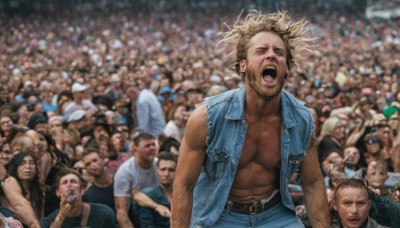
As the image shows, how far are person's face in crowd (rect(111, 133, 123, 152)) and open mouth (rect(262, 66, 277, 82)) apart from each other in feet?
19.4

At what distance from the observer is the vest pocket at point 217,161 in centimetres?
462

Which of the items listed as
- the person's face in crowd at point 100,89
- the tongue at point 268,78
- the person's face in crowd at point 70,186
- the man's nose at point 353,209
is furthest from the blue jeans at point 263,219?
the person's face in crowd at point 100,89

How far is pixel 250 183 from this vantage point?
4.74m

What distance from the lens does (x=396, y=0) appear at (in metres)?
46.7

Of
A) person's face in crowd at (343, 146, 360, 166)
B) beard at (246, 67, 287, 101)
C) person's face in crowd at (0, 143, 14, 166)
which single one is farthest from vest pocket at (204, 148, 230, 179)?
person's face in crowd at (343, 146, 360, 166)

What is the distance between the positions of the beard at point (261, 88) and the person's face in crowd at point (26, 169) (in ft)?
12.1

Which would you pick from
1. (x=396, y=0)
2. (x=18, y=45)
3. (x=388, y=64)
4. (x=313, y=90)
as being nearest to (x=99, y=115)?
(x=313, y=90)

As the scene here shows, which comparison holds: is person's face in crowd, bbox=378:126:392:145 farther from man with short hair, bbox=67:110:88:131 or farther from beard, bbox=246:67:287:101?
beard, bbox=246:67:287:101

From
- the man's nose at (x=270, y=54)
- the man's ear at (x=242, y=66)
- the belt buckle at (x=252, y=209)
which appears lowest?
the belt buckle at (x=252, y=209)

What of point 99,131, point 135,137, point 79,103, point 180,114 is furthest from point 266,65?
point 79,103

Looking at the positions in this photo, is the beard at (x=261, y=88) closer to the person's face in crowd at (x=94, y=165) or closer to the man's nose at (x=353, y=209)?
the man's nose at (x=353, y=209)

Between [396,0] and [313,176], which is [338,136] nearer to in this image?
[313,176]

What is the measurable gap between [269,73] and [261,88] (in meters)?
0.10

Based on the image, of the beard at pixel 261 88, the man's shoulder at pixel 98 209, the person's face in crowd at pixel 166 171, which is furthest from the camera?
the person's face in crowd at pixel 166 171
